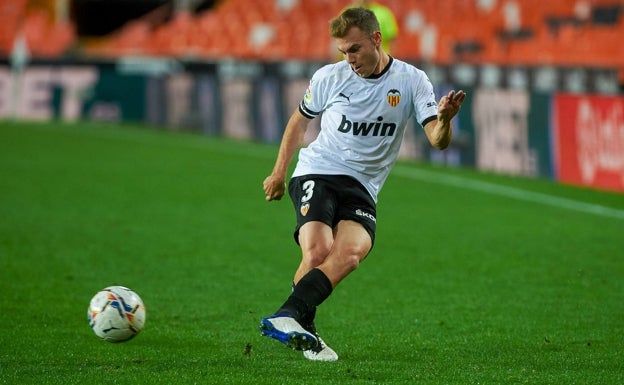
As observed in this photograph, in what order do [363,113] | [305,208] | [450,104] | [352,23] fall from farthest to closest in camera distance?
[363,113] → [305,208] → [352,23] → [450,104]

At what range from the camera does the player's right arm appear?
622 cm

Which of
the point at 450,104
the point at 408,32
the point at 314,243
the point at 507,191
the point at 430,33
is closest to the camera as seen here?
the point at 450,104

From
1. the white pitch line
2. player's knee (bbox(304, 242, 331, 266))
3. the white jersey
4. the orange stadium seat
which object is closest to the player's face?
the white jersey

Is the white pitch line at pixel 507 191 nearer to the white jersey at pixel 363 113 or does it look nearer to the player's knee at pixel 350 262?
the white jersey at pixel 363 113

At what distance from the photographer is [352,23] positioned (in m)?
6.05

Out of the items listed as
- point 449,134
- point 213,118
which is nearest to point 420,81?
point 449,134

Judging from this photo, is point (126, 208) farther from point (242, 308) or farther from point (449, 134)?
point (449, 134)

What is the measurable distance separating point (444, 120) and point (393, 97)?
0.49 meters

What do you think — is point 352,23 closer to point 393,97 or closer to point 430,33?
point 393,97

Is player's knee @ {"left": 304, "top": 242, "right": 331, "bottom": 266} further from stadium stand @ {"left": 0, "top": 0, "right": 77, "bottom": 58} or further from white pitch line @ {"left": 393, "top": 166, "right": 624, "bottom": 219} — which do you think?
stadium stand @ {"left": 0, "top": 0, "right": 77, "bottom": 58}

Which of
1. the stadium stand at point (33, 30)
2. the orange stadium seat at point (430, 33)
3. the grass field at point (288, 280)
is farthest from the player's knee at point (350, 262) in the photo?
the stadium stand at point (33, 30)

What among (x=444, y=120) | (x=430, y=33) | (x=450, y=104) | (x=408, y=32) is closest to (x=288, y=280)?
(x=444, y=120)

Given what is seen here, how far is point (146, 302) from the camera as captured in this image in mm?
8031

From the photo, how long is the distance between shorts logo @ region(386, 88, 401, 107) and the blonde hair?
38cm
